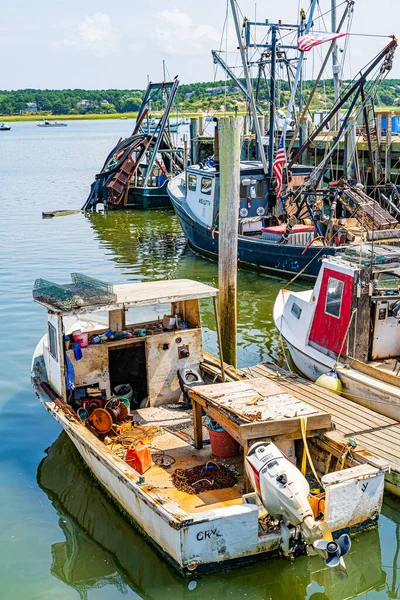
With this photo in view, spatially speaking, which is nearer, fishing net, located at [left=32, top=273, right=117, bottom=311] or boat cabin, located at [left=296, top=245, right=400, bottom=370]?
fishing net, located at [left=32, top=273, right=117, bottom=311]

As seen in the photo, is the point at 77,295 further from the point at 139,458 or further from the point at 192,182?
the point at 192,182

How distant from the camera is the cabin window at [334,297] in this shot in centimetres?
1226

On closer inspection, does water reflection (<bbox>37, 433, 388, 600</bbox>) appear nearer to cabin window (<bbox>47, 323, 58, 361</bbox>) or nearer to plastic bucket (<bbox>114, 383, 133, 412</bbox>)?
plastic bucket (<bbox>114, 383, 133, 412</bbox>)

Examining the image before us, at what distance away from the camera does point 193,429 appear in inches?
421

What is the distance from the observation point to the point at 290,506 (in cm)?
755

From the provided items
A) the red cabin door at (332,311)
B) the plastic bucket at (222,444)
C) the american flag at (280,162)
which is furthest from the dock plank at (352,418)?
the american flag at (280,162)

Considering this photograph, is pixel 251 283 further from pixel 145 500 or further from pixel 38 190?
pixel 38 190

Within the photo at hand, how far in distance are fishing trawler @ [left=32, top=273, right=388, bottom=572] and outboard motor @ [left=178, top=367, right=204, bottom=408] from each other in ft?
0.12

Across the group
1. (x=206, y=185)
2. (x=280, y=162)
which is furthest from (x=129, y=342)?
(x=206, y=185)

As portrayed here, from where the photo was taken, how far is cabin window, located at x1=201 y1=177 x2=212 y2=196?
971 inches

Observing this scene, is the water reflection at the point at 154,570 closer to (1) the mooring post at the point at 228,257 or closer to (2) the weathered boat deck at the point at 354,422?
(2) the weathered boat deck at the point at 354,422

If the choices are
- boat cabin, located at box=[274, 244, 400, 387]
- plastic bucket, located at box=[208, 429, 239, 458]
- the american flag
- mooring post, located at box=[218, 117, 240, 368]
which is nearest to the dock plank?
boat cabin, located at box=[274, 244, 400, 387]

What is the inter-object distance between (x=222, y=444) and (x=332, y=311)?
148 inches

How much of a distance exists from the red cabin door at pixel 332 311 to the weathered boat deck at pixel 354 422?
34.8 inches
